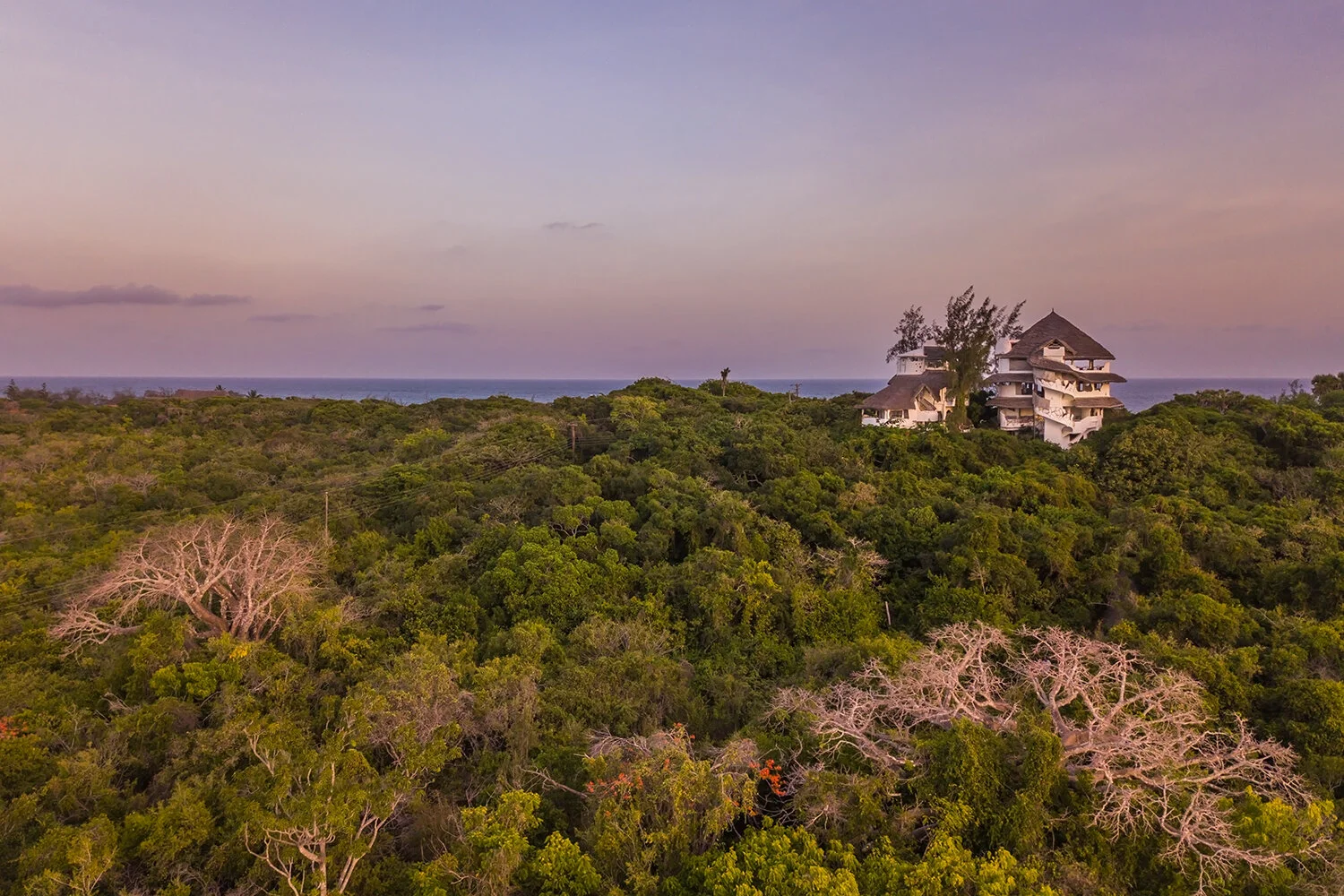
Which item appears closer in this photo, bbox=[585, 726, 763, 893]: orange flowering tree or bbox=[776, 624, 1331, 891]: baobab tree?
bbox=[776, 624, 1331, 891]: baobab tree

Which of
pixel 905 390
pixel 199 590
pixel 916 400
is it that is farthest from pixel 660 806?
pixel 905 390

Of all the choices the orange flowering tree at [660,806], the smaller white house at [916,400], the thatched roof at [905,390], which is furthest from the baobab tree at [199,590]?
the thatched roof at [905,390]

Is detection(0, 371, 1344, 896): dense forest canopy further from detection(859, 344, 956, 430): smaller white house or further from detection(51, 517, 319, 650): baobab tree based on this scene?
detection(859, 344, 956, 430): smaller white house

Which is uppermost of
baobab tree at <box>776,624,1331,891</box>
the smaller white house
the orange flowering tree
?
the smaller white house

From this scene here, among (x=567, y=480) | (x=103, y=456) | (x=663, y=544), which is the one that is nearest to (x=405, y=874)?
(x=663, y=544)

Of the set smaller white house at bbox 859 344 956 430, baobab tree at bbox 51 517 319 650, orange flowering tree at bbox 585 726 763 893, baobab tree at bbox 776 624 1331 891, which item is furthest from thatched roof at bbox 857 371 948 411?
baobab tree at bbox 51 517 319 650
